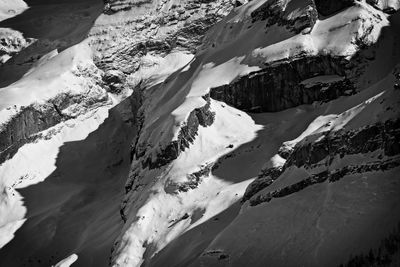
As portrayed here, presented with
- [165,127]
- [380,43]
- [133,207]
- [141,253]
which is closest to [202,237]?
[141,253]

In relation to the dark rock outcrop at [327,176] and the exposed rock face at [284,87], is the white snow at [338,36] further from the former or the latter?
the dark rock outcrop at [327,176]

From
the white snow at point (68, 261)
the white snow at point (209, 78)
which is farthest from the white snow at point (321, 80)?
the white snow at point (68, 261)

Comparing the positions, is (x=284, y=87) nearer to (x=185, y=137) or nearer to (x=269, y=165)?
(x=185, y=137)

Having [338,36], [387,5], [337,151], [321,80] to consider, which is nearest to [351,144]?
[337,151]

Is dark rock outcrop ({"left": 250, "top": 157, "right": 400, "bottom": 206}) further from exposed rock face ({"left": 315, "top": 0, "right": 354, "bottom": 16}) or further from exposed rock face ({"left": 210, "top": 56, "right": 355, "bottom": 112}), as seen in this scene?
exposed rock face ({"left": 315, "top": 0, "right": 354, "bottom": 16})

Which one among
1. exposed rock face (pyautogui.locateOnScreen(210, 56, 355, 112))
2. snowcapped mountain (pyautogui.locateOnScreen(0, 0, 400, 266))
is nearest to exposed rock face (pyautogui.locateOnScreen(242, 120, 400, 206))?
snowcapped mountain (pyautogui.locateOnScreen(0, 0, 400, 266))

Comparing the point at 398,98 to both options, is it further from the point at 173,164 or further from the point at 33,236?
the point at 33,236
